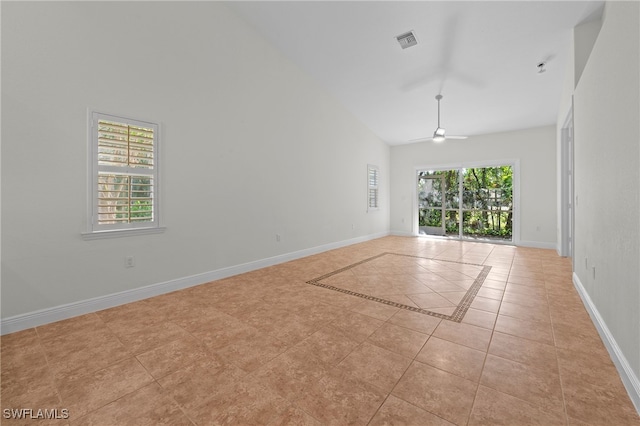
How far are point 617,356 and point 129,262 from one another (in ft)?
13.9

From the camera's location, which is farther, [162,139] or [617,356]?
[162,139]

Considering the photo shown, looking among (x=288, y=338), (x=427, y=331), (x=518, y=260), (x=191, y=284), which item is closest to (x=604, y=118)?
(x=427, y=331)

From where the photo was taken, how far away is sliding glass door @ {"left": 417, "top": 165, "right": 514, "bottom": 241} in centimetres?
675

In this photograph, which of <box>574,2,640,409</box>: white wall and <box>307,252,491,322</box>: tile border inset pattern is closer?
<box>574,2,640,409</box>: white wall

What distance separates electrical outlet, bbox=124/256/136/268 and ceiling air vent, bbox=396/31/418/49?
4.59 m

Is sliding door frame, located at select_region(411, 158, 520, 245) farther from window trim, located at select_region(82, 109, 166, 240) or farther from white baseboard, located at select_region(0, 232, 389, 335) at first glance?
window trim, located at select_region(82, 109, 166, 240)

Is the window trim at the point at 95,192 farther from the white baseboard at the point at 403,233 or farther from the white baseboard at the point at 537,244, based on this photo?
the white baseboard at the point at 537,244

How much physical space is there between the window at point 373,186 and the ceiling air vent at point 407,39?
3502 millimetres

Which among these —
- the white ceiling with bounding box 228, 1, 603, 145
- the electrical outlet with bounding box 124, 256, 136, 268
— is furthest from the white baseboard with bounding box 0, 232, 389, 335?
the white ceiling with bounding box 228, 1, 603, 145

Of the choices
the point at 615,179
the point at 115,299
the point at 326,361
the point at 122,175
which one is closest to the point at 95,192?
the point at 122,175

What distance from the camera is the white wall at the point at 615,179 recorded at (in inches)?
60.1

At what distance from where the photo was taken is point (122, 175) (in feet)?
9.44

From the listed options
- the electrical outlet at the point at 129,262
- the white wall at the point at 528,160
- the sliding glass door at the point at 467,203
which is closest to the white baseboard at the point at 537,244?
the white wall at the point at 528,160

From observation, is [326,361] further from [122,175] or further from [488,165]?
[488,165]
